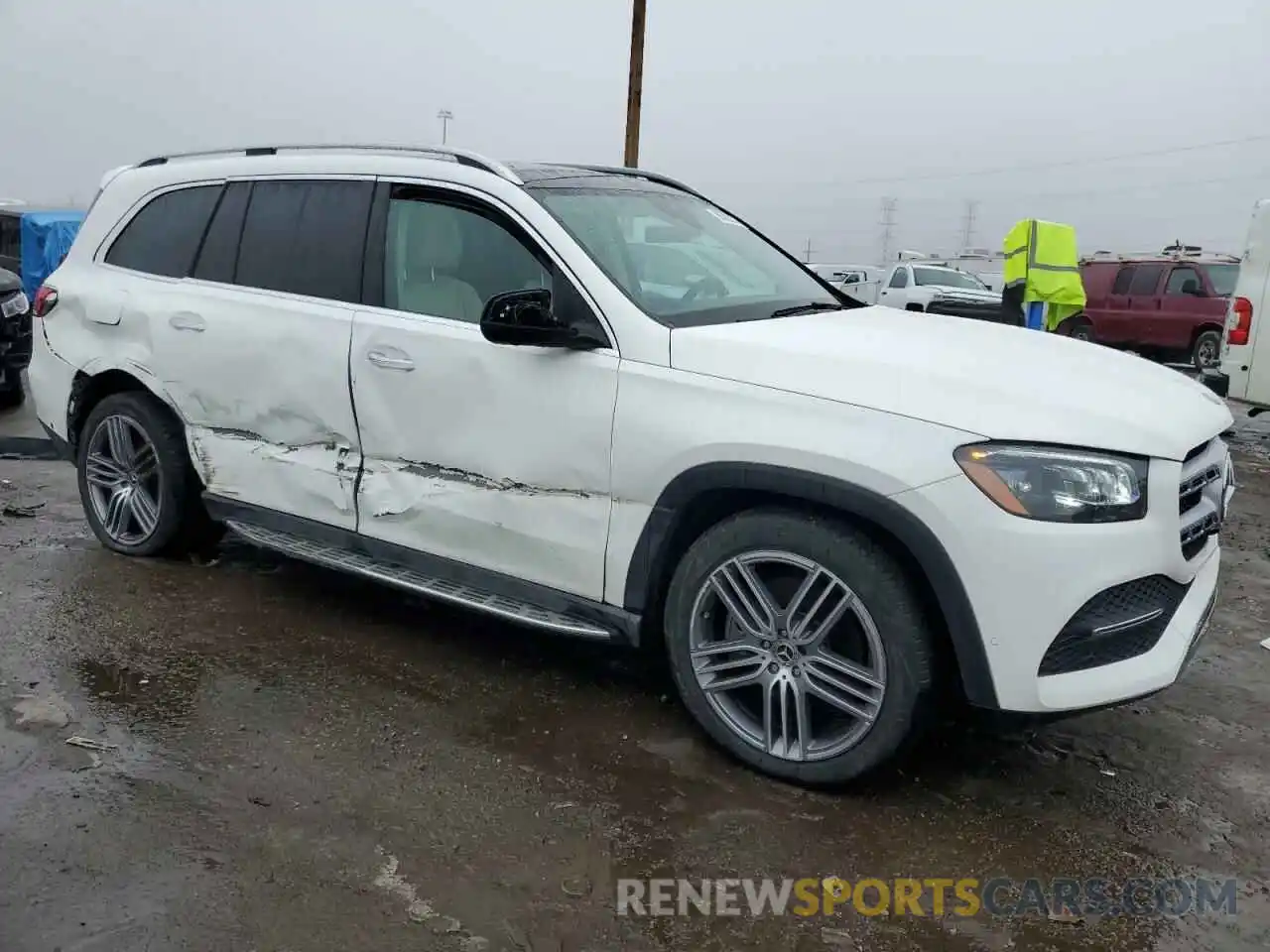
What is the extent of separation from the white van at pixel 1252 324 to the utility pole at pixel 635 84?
7.90 meters

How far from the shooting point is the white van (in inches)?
346

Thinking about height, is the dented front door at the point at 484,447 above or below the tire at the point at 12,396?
above

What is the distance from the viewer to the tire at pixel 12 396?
9422 millimetres

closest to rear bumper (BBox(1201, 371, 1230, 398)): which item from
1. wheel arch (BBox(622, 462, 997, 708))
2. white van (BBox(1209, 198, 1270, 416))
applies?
white van (BBox(1209, 198, 1270, 416))

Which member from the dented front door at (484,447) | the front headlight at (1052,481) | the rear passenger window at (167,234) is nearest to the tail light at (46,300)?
the rear passenger window at (167,234)

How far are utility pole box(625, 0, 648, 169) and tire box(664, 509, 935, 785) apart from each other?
12.2 meters

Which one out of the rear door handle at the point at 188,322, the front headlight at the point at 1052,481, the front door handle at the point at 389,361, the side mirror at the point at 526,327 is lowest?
the front headlight at the point at 1052,481

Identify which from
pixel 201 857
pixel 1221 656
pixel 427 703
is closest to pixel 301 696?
pixel 427 703

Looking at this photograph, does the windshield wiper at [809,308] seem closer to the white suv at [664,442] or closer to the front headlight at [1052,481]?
the white suv at [664,442]

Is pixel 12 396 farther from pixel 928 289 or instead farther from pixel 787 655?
pixel 928 289

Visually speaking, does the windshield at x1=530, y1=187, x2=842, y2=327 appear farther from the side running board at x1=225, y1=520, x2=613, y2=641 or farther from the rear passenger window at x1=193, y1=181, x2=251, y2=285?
the rear passenger window at x1=193, y1=181, x2=251, y2=285

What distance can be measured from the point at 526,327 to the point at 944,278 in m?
20.2

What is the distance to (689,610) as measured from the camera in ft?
10.7

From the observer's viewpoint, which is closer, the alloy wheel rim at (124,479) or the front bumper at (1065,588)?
the front bumper at (1065,588)
